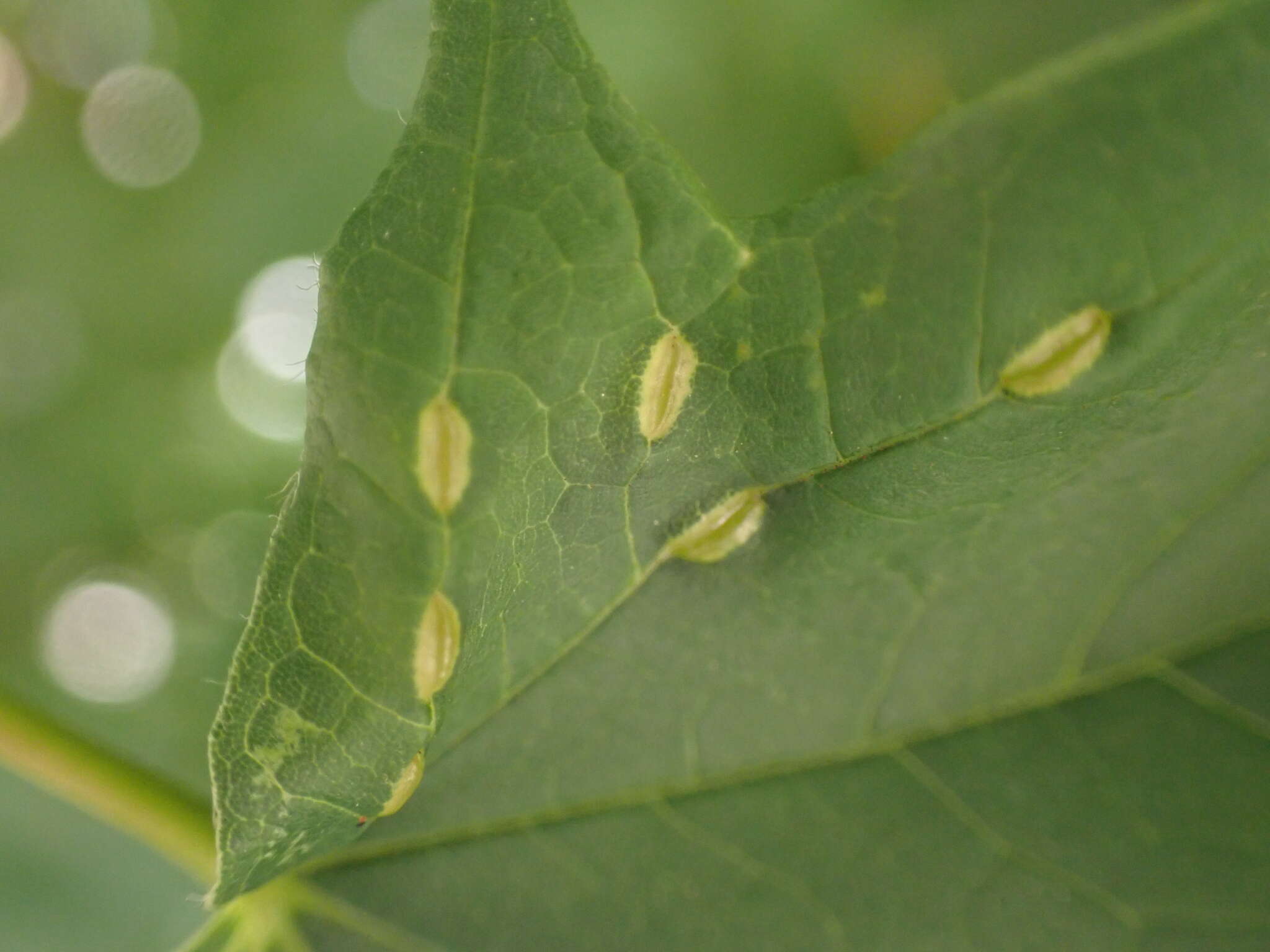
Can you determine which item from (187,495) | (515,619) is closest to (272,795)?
(515,619)

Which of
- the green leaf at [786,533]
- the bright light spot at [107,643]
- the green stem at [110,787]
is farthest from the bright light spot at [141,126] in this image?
the green leaf at [786,533]

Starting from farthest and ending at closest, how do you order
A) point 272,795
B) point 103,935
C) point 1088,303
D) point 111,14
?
point 111,14, point 103,935, point 272,795, point 1088,303

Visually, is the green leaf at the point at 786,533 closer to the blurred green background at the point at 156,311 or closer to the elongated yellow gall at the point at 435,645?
the elongated yellow gall at the point at 435,645

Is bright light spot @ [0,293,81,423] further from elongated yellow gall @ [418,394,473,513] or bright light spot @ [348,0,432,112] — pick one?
elongated yellow gall @ [418,394,473,513]

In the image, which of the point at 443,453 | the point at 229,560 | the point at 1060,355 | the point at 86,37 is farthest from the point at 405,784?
the point at 86,37

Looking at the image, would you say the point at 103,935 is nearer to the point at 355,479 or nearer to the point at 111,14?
the point at 355,479

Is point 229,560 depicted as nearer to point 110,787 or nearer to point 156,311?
point 156,311

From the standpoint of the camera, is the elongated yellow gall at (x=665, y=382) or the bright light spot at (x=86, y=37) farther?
the bright light spot at (x=86, y=37)
